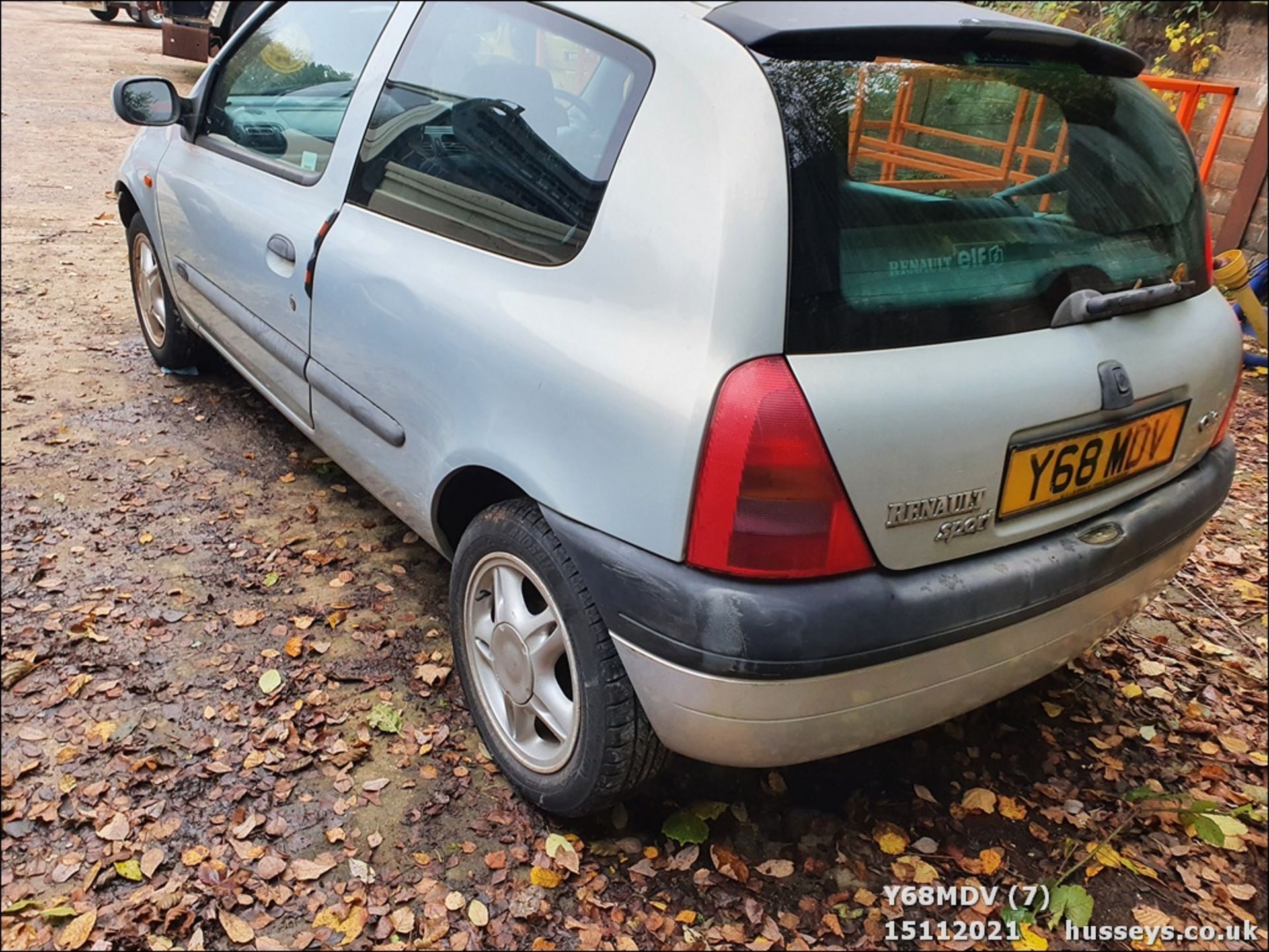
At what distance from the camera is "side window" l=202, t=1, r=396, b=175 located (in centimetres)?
285

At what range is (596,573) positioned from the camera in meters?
1.86

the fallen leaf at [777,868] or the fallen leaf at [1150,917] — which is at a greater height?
the fallen leaf at [1150,917]

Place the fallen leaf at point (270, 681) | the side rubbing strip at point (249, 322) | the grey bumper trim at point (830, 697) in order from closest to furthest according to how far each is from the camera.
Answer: the grey bumper trim at point (830, 697)
the fallen leaf at point (270, 681)
the side rubbing strip at point (249, 322)

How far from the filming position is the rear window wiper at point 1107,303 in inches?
76.1

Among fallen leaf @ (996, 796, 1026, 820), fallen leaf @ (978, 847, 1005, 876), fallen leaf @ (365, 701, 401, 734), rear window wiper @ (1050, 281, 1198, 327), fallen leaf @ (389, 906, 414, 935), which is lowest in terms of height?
fallen leaf @ (389, 906, 414, 935)

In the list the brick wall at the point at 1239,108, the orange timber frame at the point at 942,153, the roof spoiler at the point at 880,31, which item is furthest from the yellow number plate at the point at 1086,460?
the brick wall at the point at 1239,108

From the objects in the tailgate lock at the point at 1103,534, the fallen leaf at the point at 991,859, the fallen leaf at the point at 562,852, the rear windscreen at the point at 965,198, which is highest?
the rear windscreen at the point at 965,198

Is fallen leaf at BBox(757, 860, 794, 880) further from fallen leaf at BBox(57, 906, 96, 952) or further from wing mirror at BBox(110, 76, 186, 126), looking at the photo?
wing mirror at BBox(110, 76, 186, 126)

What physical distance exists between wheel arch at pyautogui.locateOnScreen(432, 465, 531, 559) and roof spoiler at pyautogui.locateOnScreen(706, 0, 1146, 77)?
1.04 m

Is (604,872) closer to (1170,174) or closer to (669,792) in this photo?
(669,792)

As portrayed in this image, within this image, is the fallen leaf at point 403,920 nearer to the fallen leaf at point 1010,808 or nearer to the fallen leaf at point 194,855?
the fallen leaf at point 194,855

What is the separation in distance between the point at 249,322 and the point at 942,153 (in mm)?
2338

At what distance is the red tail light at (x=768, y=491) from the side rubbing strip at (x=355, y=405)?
1.09 metres

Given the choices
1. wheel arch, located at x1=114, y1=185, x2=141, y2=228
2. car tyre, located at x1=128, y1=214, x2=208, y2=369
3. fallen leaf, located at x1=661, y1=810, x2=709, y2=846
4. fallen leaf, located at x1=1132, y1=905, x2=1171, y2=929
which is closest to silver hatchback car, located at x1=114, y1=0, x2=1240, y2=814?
fallen leaf, located at x1=661, y1=810, x2=709, y2=846
